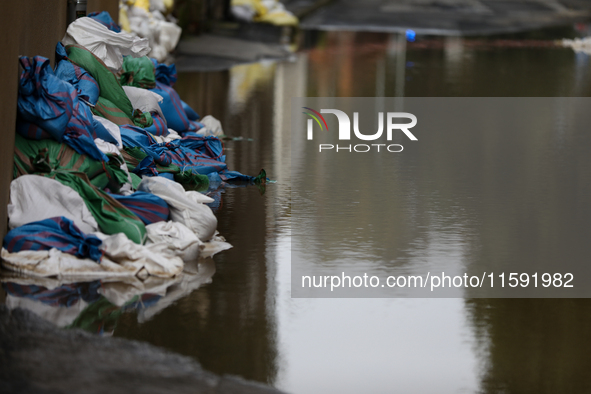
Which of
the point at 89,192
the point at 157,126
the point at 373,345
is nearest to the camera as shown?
the point at 373,345

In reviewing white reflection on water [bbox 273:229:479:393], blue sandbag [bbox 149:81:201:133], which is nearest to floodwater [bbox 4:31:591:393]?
white reflection on water [bbox 273:229:479:393]

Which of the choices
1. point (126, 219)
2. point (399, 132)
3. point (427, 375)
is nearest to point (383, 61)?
point (399, 132)

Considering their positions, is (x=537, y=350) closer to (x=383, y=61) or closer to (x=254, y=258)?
(x=254, y=258)

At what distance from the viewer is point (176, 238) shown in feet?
16.1

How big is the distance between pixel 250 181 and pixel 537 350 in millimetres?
3462

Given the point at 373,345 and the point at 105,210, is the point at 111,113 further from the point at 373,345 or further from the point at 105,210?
the point at 373,345

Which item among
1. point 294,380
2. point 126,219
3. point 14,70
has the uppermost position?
point 14,70

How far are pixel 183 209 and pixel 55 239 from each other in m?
0.78

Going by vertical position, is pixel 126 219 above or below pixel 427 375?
above

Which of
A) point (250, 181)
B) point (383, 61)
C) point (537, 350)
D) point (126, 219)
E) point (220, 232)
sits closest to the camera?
point (537, 350)

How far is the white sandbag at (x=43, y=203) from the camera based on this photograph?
4.79m

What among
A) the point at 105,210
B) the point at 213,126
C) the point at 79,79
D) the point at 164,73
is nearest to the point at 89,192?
the point at 105,210

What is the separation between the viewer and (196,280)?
4.62 m

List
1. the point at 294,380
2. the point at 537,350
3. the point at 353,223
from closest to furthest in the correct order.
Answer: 1. the point at 294,380
2. the point at 537,350
3. the point at 353,223
